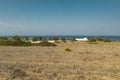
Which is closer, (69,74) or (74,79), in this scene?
(74,79)

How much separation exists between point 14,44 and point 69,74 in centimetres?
3038

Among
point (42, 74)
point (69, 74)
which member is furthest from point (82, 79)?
point (42, 74)

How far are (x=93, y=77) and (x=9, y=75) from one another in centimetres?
477

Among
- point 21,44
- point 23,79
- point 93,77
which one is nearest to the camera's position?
point 23,79

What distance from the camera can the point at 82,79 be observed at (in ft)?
37.6

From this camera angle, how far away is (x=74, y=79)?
1141 centimetres

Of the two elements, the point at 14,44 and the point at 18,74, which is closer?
the point at 18,74

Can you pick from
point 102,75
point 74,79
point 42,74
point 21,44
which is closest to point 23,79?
point 42,74

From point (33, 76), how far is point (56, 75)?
135cm

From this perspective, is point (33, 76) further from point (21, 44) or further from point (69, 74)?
point (21, 44)

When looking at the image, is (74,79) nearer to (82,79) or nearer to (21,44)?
(82,79)

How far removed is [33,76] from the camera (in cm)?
1189

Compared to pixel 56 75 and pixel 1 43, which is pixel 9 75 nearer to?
pixel 56 75

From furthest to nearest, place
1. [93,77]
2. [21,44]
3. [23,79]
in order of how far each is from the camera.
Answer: [21,44]
[93,77]
[23,79]
